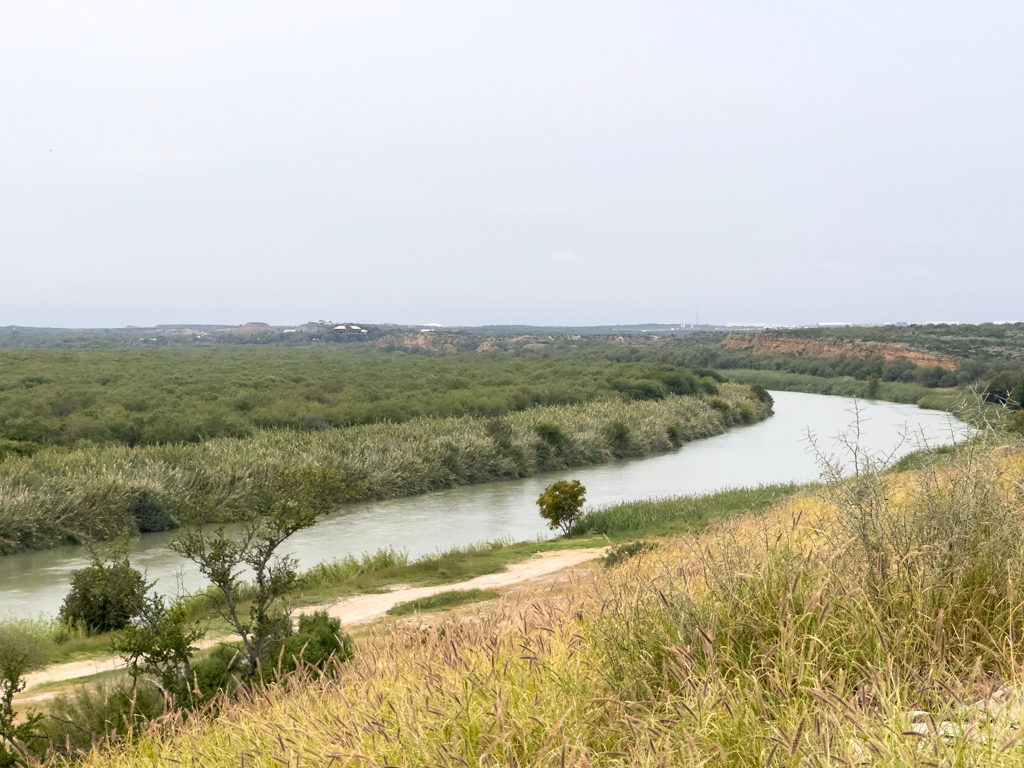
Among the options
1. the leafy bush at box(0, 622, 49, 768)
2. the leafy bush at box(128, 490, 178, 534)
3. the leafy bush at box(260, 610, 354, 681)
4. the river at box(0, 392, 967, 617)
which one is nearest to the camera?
the leafy bush at box(0, 622, 49, 768)

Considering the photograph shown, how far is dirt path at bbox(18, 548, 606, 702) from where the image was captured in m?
8.61

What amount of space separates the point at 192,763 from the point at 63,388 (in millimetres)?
Result: 41134

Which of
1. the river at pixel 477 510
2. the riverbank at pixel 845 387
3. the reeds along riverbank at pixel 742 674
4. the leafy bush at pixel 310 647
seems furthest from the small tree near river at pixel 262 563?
the riverbank at pixel 845 387

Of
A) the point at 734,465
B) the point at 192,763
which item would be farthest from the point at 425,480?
the point at 192,763

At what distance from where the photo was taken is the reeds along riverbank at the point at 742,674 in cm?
254

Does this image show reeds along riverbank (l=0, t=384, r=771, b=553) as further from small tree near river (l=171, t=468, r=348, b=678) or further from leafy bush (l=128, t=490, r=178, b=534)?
small tree near river (l=171, t=468, r=348, b=678)

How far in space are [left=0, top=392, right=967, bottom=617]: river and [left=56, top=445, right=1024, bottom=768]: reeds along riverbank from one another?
2511 mm

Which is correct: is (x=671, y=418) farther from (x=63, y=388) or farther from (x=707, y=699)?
(x=707, y=699)

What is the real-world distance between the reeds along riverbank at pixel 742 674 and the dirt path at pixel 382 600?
5.17 m

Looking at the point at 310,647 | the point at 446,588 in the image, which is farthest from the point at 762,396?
the point at 310,647

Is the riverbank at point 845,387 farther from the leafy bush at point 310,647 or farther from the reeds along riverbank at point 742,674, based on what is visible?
the reeds along riverbank at point 742,674

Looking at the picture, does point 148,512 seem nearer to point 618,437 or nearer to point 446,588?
point 446,588

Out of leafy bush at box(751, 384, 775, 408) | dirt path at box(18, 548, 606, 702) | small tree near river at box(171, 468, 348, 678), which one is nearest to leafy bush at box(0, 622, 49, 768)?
dirt path at box(18, 548, 606, 702)

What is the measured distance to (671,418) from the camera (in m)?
39.3
